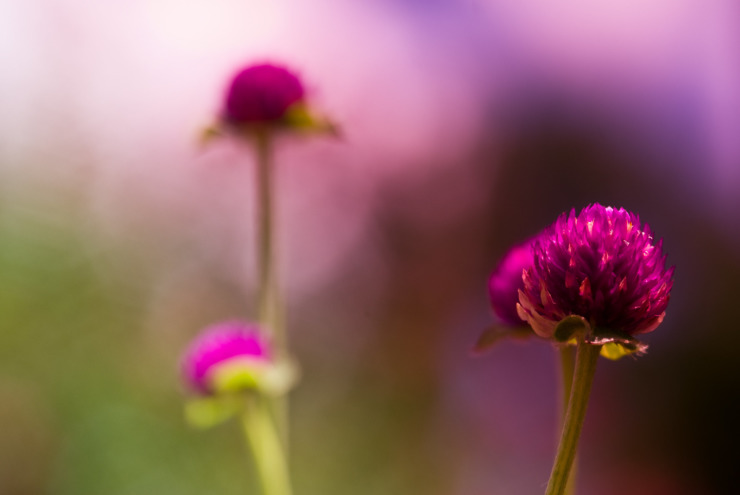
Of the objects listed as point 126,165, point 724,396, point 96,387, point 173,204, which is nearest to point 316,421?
point 96,387

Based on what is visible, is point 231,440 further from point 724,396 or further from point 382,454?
point 724,396

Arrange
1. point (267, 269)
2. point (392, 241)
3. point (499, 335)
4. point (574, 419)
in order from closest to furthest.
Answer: point (574, 419), point (499, 335), point (267, 269), point (392, 241)

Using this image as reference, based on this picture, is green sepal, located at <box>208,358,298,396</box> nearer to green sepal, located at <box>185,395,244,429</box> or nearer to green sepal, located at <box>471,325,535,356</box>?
green sepal, located at <box>185,395,244,429</box>

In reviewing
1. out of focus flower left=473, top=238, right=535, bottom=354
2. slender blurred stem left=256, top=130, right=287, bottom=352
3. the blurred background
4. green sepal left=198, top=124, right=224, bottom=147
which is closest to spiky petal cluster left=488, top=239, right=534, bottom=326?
out of focus flower left=473, top=238, right=535, bottom=354

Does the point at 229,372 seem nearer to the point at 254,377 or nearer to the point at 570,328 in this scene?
the point at 254,377

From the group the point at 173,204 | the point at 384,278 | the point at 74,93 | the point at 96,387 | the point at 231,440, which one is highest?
the point at 74,93

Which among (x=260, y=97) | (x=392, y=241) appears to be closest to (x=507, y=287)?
(x=260, y=97)
